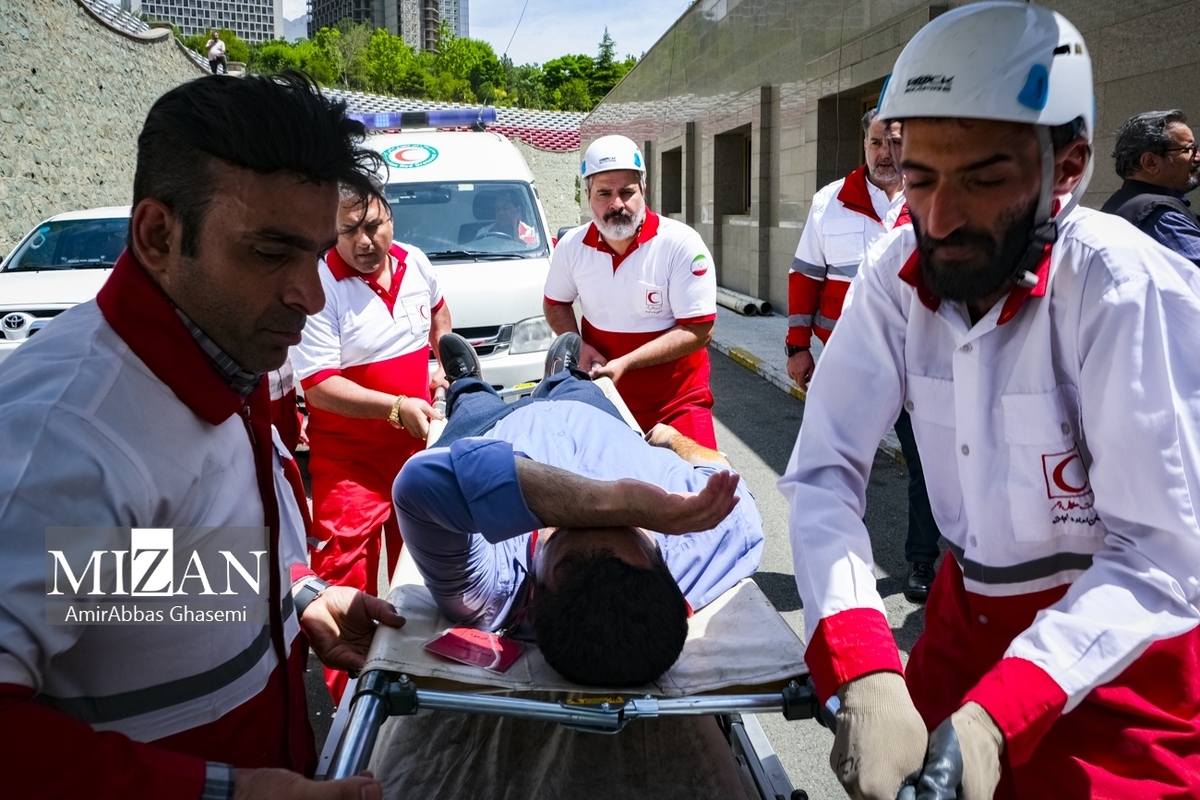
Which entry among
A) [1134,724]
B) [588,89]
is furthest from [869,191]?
[588,89]

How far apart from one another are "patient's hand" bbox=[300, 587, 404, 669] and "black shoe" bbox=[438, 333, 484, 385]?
205cm

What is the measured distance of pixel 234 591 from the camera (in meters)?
1.68

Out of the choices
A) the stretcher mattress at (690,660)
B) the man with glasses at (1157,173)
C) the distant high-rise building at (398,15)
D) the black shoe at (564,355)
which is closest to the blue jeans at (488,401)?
the black shoe at (564,355)

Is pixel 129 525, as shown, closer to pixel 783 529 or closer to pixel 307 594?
pixel 307 594

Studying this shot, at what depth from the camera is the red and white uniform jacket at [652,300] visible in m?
4.90

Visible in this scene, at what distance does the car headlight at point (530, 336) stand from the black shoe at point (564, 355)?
201cm

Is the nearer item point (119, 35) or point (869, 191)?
point (869, 191)

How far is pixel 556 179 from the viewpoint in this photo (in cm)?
4875

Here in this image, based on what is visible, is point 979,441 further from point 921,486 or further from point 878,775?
point 921,486

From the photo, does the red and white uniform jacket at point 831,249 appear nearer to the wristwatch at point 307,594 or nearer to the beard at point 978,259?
the beard at point 978,259

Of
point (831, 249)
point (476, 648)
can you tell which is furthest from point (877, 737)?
point (831, 249)

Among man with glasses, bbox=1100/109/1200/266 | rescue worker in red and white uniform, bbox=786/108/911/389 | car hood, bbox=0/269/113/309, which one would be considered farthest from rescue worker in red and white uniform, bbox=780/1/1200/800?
car hood, bbox=0/269/113/309

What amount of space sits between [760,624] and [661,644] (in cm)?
41

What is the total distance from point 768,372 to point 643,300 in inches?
234
